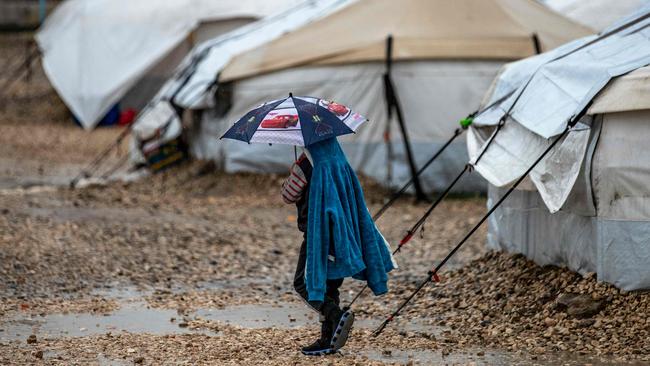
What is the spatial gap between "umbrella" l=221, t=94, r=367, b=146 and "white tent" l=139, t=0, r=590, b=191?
8470 mm

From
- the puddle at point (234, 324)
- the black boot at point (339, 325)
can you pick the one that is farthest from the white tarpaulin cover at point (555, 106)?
the black boot at point (339, 325)

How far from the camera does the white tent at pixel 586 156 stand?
7320 millimetres

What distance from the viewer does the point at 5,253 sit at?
10312mm

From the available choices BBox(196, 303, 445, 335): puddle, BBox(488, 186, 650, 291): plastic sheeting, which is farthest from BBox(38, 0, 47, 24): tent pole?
→ BBox(196, 303, 445, 335): puddle

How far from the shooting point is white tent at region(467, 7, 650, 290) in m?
7.32

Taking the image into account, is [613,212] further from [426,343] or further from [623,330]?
[426,343]

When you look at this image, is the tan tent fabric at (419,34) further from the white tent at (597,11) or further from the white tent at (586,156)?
the white tent at (586,156)

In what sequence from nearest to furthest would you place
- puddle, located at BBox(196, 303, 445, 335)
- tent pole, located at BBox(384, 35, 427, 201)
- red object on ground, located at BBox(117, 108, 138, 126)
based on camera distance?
puddle, located at BBox(196, 303, 445, 335) < tent pole, located at BBox(384, 35, 427, 201) < red object on ground, located at BBox(117, 108, 138, 126)

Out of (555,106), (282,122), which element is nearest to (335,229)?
(282,122)

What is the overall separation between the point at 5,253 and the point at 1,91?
60.0 ft

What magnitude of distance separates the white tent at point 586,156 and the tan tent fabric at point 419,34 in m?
6.24

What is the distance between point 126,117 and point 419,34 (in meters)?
12.0

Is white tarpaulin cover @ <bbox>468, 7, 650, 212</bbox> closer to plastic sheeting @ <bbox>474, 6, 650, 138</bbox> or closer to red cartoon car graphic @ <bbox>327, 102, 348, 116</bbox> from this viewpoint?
plastic sheeting @ <bbox>474, 6, 650, 138</bbox>

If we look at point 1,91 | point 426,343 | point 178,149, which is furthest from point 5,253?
point 1,91
